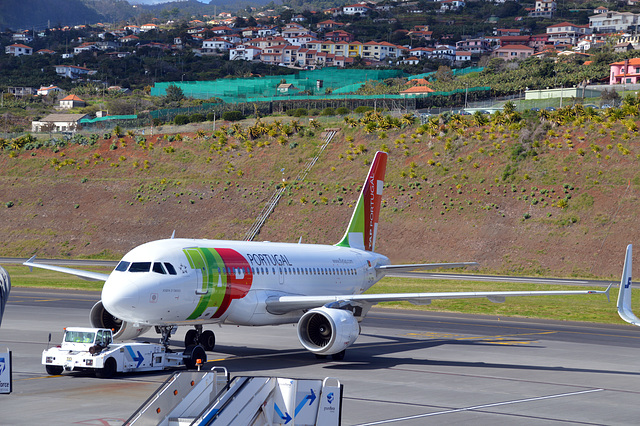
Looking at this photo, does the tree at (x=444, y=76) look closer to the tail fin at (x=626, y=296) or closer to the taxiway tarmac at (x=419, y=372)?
the taxiway tarmac at (x=419, y=372)

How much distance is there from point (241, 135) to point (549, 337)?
239ft

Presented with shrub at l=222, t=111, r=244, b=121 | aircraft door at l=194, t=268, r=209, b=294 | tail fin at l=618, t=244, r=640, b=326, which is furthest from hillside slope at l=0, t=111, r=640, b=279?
aircraft door at l=194, t=268, r=209, b=294

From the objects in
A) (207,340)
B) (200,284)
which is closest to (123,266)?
(200,284)

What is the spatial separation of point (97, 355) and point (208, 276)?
5058 millimetres

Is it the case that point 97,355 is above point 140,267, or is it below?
below

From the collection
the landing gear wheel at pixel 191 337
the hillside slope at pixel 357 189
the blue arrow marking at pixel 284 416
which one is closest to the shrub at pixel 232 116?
the hillside slope at pixel 357 189

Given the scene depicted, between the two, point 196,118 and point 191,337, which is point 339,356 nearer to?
point 191,337

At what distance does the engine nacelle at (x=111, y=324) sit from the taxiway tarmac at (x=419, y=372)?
2.50 m

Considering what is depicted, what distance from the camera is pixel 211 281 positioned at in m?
27.6

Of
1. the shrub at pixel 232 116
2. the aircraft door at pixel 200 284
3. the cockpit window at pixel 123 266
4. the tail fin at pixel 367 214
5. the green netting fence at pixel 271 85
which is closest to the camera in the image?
the cockpit window at pixel 123 266

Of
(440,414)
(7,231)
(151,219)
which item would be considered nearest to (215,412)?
(440,414)

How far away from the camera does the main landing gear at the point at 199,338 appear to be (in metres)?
29.4

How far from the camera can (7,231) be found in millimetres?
92125

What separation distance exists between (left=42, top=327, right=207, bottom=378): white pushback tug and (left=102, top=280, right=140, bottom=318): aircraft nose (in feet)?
3.26
